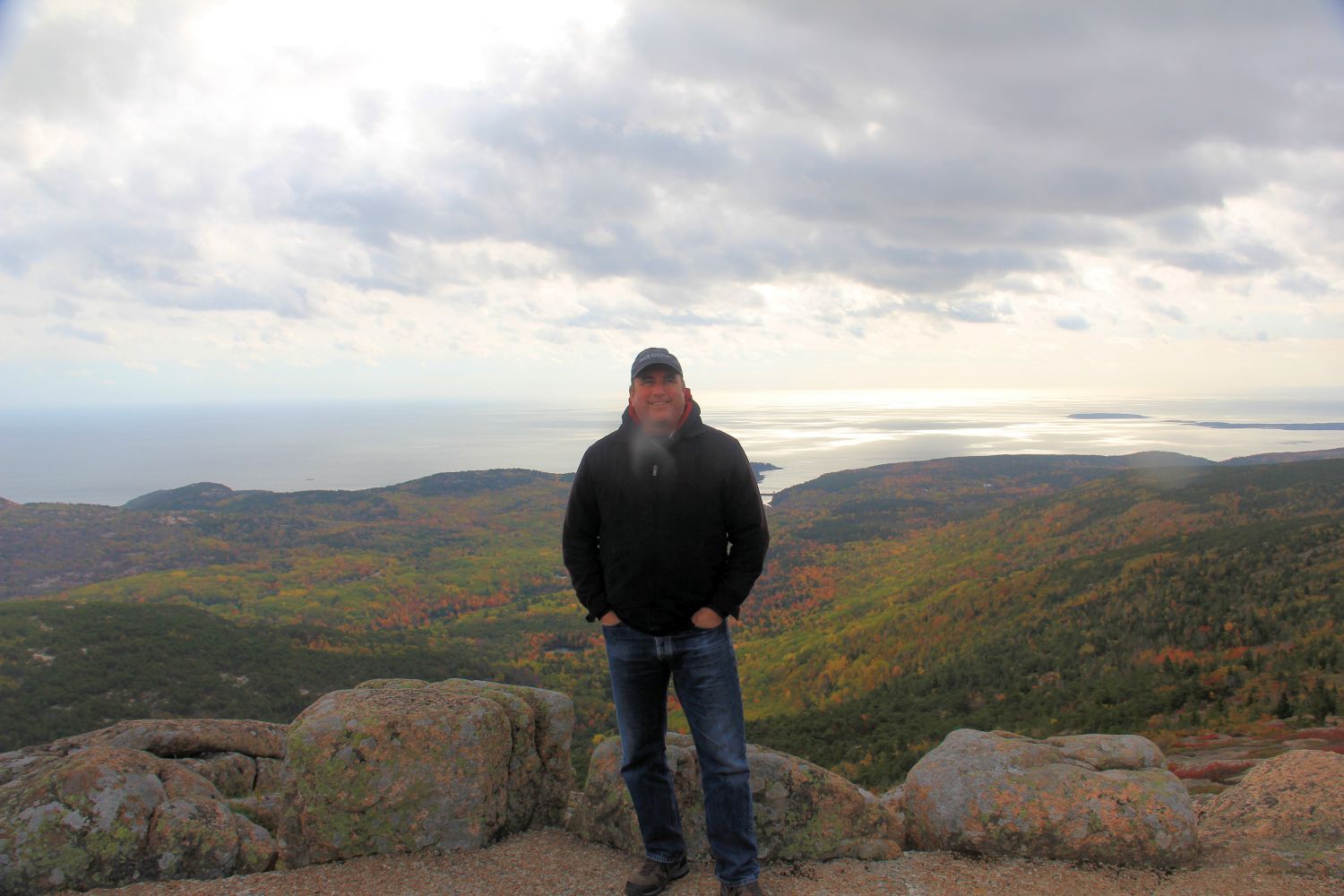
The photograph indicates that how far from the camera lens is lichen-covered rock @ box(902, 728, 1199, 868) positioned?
5.50 meters

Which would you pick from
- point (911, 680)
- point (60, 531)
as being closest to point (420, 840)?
point (911, 680)

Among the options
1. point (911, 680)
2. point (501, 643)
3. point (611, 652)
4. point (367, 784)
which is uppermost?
point (611, 652)

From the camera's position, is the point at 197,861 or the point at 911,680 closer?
the point at 197,861

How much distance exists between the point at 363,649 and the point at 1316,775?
55.6 meters

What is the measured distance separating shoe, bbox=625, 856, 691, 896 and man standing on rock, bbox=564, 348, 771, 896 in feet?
0.03

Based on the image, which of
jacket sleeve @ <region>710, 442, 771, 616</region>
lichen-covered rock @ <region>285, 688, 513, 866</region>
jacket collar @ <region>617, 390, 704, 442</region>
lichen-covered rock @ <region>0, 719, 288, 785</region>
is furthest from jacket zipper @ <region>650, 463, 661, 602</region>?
lichen-covered rock @ <region>0, 719, 288, 785</region>

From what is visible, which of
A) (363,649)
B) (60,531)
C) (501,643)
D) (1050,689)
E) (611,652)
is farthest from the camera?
(60,531)

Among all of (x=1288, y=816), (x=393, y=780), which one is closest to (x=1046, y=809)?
(x=1288, y=816)

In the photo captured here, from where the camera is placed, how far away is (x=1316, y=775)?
632 cm

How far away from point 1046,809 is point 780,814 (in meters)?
2.25

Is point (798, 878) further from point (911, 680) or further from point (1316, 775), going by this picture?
point (911, 680)

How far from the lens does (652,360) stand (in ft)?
15.7

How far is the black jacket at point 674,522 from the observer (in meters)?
4.64

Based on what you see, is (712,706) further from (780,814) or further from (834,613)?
(834,613)
